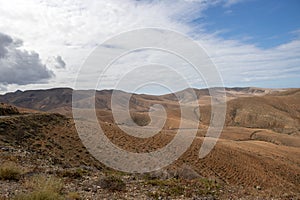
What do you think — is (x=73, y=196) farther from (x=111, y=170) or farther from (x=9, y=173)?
(x=111, y=170)

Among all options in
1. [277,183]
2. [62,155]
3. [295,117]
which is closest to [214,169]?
[277,183]

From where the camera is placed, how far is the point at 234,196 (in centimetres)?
1012

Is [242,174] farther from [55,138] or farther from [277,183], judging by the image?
[55,138]

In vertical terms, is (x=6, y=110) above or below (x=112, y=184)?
above

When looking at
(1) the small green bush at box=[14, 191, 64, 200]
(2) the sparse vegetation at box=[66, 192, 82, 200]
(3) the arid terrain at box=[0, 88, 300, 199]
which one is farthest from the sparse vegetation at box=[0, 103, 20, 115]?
(1) the small green bush at box=[14, 191, 64, 200]

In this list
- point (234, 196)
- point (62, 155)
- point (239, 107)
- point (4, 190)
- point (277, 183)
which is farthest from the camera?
point (239, 107)

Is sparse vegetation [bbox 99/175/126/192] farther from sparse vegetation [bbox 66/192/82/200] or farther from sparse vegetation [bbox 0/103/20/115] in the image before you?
sparse vegetation [bbox 0/103/20/115]

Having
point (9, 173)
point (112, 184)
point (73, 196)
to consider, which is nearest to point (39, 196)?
point (73, 196)

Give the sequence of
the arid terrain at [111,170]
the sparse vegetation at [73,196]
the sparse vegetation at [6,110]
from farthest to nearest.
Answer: the sparse vegetation at [6,110], the arid terrain at [111,170], the sparse vegetation at [73,196]

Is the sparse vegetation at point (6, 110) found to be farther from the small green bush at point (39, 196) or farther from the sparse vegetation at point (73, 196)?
the small green bush at point (39, 196)

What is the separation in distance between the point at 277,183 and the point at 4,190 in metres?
22.3

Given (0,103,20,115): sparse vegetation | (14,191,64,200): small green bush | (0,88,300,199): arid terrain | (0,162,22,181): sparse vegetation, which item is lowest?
(0,88,300,199): arid terrain

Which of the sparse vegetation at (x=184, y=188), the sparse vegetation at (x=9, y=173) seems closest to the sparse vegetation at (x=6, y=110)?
the sparse vegetation at (x=9, y=173)

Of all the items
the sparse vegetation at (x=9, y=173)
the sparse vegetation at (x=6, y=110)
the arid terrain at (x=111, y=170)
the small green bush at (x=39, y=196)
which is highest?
the sparse vegetation at (x=6, y=110)
